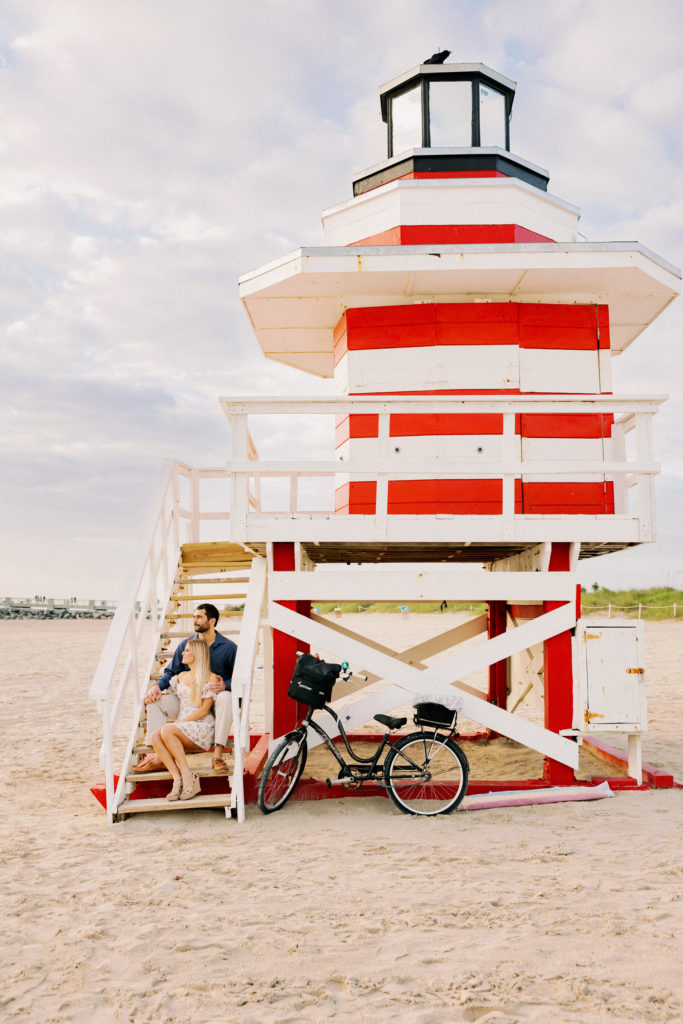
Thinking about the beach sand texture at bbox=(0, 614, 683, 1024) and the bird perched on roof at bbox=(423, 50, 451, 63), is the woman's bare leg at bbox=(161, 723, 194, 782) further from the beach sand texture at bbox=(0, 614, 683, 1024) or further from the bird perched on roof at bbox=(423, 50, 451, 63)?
the bird perched on roof at bbox=(423, 50, 451, 63)

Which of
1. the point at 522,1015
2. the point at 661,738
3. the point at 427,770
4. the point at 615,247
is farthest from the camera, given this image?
the point at 661,738

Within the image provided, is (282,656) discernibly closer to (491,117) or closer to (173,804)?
(173,804)

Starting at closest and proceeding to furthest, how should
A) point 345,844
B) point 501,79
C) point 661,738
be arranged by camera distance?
point 345,844 < point 501,79 < point 661,738

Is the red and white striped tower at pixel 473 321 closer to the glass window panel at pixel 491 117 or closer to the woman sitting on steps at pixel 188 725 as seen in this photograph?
the glass window panel at pixel 491 117

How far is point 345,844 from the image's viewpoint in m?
5.58

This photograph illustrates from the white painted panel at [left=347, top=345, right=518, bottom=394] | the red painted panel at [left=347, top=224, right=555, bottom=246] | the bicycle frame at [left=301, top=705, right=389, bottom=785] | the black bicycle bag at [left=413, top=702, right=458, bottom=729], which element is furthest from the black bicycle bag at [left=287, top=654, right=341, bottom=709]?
the red painted panel at [left=347, top=224, right=555, bottom=246]

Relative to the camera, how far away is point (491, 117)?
9.73m

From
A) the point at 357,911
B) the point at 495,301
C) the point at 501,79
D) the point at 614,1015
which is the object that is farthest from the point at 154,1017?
the point at 501,79

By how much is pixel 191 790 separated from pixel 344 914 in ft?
7.64

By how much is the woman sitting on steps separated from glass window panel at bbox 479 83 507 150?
692 cm

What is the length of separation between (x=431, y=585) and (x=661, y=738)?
547 centimetres

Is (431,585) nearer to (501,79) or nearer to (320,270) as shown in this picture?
(320,270)

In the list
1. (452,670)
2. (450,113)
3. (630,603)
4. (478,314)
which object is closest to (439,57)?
(450,113)

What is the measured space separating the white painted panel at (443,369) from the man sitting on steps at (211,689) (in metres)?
2.95
